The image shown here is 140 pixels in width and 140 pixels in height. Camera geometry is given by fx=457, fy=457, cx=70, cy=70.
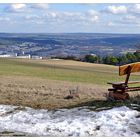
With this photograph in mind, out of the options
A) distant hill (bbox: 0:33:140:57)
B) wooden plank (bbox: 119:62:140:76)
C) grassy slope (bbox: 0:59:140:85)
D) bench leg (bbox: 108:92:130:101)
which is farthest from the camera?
distant hill (bbox: 0:33:140:57)

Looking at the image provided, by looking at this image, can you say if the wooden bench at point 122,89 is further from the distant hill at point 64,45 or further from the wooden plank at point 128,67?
the distant hill at point 64,45

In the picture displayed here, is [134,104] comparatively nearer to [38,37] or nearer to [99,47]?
[99,47]

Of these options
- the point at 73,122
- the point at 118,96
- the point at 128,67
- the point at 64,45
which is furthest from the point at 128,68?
the point at 64,45

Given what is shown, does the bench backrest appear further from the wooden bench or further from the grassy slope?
the grassy slope

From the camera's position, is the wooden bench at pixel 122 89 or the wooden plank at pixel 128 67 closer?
the wooden bench at pixel 122 89

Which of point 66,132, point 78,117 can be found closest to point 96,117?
point 78,117

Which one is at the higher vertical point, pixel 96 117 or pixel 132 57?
pixel 96 117

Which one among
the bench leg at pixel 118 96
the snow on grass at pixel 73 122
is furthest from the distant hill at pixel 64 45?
the snow on grass at pixel 73 122

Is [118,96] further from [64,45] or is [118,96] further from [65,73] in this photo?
[64,45]

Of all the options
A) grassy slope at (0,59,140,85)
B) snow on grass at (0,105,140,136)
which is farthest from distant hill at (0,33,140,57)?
snow on grass at (0,105,140,136)
